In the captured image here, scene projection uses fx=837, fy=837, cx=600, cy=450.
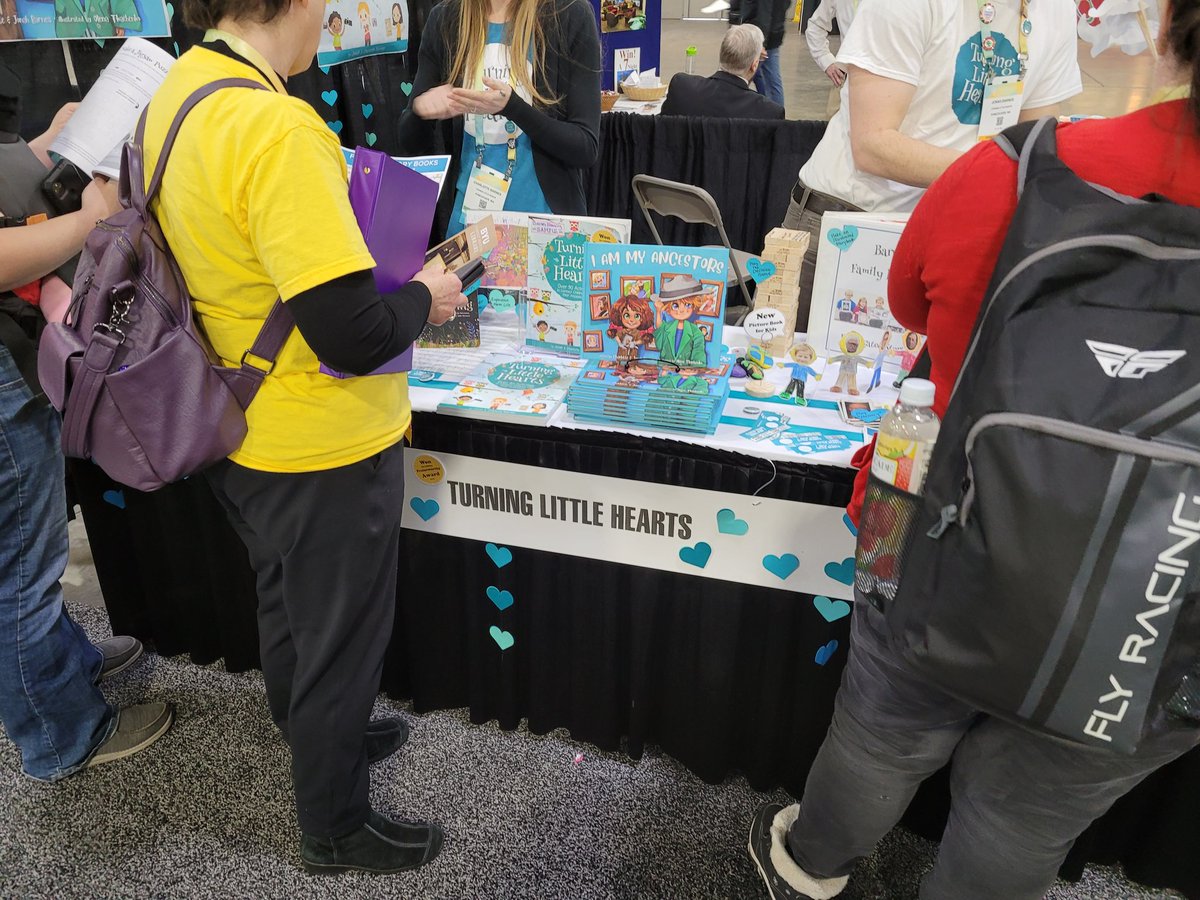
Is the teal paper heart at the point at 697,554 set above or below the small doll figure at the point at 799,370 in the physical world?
below

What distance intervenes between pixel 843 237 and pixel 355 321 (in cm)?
96

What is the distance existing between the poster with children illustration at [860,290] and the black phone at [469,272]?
65cm

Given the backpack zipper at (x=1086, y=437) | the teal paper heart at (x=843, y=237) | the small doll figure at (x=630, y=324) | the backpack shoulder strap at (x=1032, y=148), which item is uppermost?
the backpack shoulder strap at (x=1032, y=148)

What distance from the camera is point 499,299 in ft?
5.98

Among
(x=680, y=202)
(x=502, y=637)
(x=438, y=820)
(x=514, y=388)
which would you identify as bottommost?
(x=438, y=820)

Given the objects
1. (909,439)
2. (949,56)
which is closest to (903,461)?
(909,439)

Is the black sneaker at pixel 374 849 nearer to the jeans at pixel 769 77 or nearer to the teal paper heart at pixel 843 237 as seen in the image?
the teal paper heart at pixel 843 237

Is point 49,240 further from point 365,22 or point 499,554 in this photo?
point 365,22

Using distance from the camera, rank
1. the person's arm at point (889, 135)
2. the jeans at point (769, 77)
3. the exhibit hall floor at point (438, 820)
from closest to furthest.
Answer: the exhibit hall floor at point (438, 820) → the person's arm at point (889, 135) → the jeans at point (769, 77)

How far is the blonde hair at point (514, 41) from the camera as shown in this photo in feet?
6.25

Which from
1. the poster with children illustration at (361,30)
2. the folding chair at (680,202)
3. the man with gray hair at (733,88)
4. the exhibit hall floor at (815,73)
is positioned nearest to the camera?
the folding chair at (680,202)

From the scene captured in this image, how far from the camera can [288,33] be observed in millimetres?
1080

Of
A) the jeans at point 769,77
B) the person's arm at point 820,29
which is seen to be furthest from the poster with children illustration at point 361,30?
the jeans at point 769,77

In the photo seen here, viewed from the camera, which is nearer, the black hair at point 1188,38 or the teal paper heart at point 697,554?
the black hair at point 1188,38
